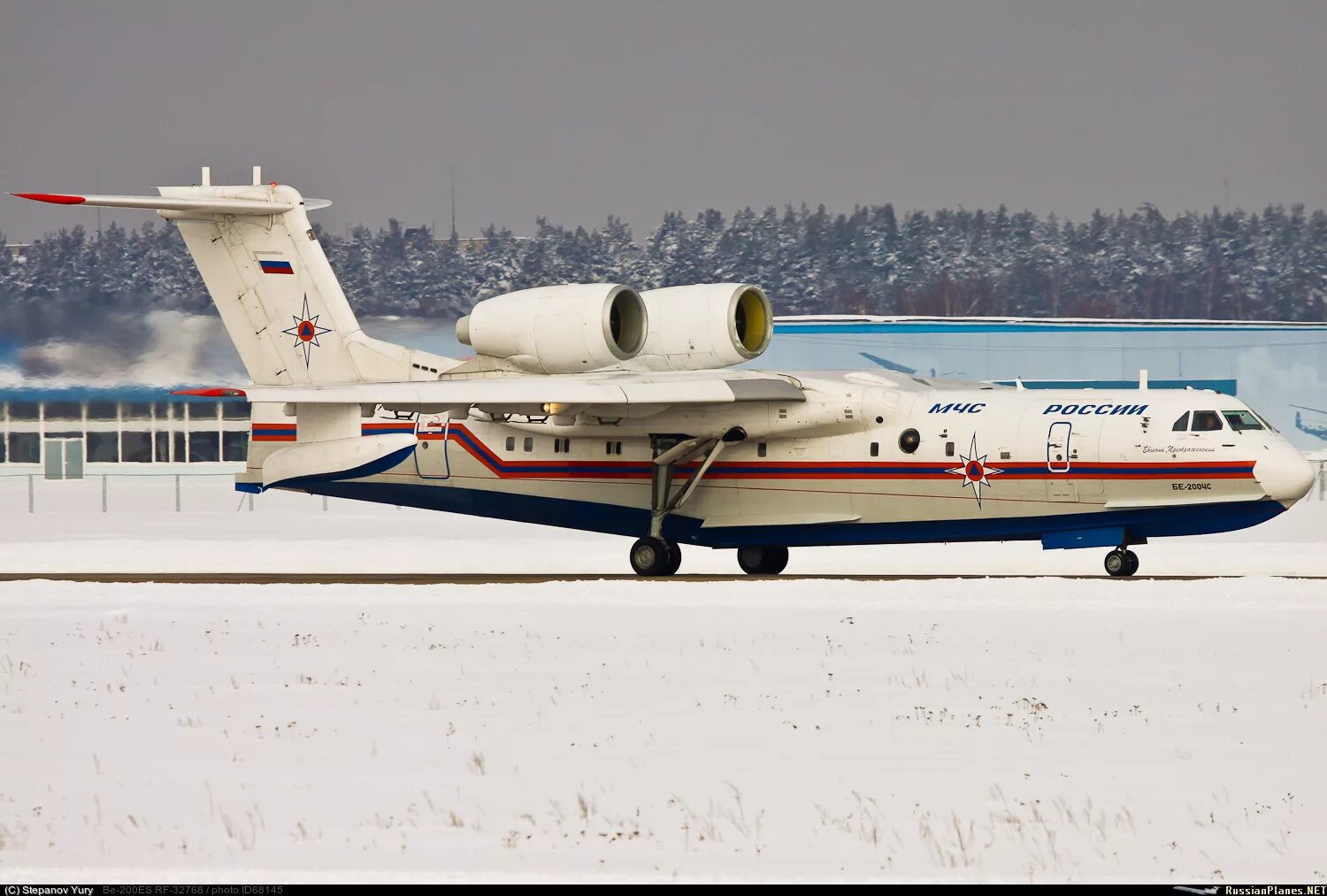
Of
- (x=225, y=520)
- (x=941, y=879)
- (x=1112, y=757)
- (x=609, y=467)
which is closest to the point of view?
(x=941, y=879)

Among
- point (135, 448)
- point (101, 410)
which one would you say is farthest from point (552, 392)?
point (135, 448)

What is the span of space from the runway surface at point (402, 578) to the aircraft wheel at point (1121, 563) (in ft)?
0.72

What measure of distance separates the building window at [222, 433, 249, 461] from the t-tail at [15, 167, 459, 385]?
41078 millimetres

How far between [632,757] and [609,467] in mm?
14811

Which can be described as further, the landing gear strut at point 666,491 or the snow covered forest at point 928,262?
the snow covered forest at point 928,262

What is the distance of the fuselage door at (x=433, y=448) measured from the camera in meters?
26.2

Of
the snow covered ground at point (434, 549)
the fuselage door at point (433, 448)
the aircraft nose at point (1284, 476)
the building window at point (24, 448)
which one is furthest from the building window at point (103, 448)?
the aircraft nose at point (1284, 476)

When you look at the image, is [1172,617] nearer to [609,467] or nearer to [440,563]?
[609,467]

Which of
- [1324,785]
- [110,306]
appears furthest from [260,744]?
[110,306]

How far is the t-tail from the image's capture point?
2694 cm

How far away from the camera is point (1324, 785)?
980 cm

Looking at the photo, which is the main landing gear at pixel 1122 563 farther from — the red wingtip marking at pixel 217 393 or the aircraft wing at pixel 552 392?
the red wingtip marking at pixel 217 393

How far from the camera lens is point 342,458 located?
26328 millimetres

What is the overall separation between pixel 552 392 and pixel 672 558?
318cm
